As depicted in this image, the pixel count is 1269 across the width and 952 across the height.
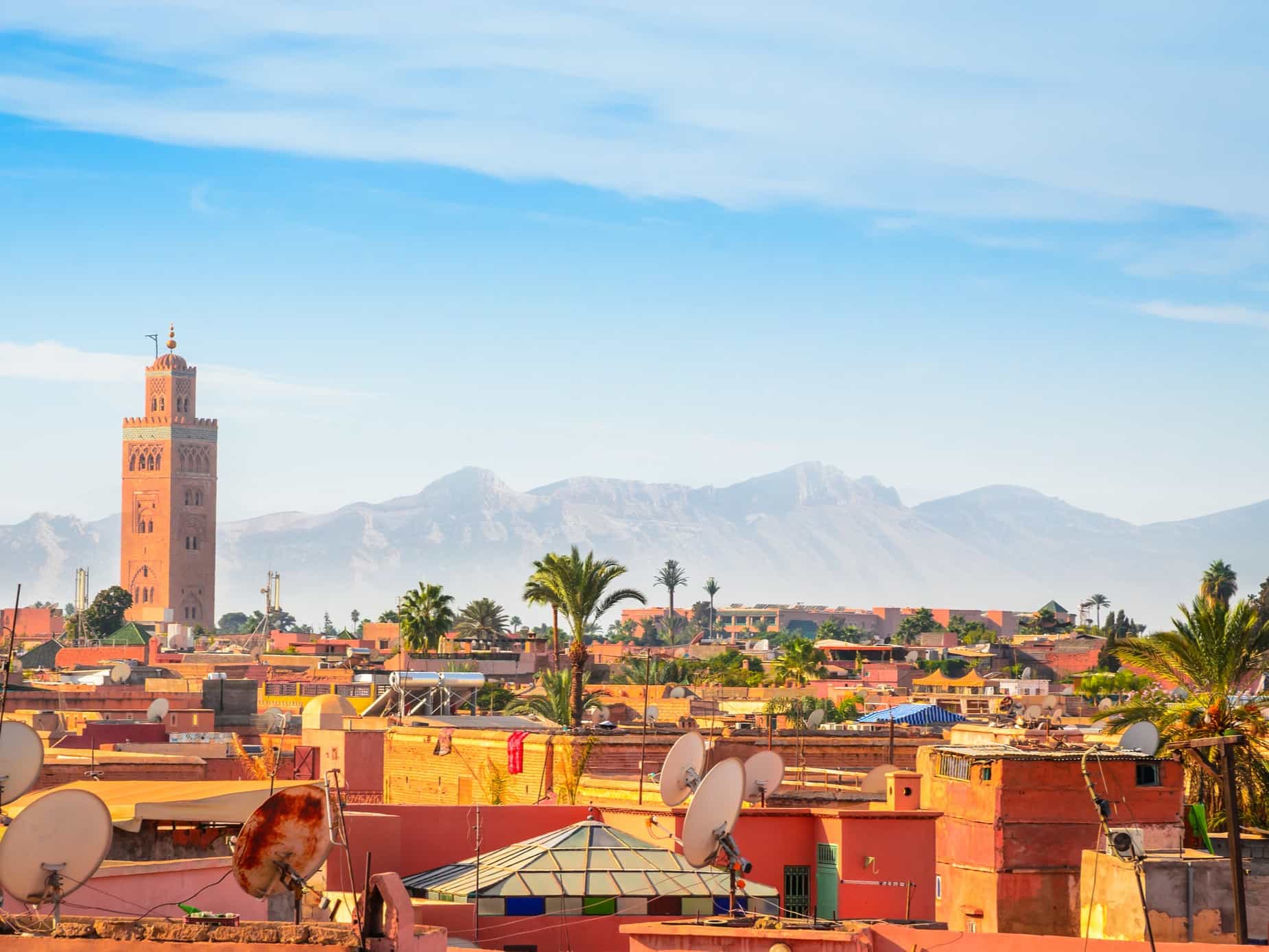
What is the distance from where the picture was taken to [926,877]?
21.4m

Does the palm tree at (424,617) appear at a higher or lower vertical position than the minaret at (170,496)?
lower

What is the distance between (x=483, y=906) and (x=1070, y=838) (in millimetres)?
6175

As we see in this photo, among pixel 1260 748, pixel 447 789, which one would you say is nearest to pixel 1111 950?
pixel 1260 748

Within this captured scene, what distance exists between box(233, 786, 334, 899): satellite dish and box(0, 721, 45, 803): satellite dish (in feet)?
11.5

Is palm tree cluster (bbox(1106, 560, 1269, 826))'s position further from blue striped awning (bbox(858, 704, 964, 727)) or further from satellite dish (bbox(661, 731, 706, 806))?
A: blue striped awning (bbox(858, 704, 964, 727))

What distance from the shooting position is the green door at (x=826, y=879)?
21.4 m

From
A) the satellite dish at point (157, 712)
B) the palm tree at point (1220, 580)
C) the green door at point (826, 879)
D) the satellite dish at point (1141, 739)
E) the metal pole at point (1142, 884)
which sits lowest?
the green door at point (826, 879)

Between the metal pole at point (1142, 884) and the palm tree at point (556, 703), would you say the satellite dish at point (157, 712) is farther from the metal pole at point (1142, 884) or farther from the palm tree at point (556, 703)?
the metal pole at point (1142, 884)

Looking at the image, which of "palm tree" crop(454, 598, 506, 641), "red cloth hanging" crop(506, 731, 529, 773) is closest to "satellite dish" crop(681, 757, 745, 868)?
"red cloth hanging" crop(506, 731, 529, 773)

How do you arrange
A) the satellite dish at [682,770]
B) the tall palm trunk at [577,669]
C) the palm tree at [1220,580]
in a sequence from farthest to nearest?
the palm tree at [1220,580]
the tall palm trunk at [577,669]
the satellite dish at [682,770]

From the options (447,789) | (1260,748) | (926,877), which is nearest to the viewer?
(926,877)

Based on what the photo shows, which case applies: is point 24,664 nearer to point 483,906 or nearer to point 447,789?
point 447,789

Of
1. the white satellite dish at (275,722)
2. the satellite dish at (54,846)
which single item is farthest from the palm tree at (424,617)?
the satellite dish at (54,846)

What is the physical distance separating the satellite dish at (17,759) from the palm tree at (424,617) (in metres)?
60.0
